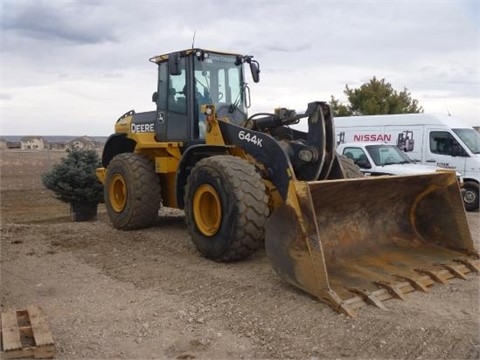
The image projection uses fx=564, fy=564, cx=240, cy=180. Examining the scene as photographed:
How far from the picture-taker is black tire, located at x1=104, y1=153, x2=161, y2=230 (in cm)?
857

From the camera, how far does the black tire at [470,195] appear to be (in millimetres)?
13477

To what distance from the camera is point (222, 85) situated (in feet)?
27.0

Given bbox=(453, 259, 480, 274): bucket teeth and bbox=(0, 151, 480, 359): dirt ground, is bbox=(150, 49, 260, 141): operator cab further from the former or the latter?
bbox=(453, 259, 480, 274): bucket teeth

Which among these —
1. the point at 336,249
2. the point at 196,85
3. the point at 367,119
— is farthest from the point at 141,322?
the point at 367,119

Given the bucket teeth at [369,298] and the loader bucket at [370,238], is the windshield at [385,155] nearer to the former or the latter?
the loader bucket at [370,238]

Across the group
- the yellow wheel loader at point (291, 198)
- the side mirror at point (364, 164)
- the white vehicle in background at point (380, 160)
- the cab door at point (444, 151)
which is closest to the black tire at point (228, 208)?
the yellow wheel loader at point (291, 198)

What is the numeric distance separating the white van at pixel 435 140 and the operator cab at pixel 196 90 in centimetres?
753

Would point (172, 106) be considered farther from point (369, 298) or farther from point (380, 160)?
point (380, 160)

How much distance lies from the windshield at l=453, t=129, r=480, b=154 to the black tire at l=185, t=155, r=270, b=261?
9242mm

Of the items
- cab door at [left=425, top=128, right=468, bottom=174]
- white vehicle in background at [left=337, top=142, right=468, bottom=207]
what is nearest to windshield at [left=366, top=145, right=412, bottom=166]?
white vehicle in background at [left=337, top=142, right=468, bottom=207]

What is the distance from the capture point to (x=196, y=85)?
26.3 feet

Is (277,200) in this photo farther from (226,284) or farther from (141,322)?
(141,322)

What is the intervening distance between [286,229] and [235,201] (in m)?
0.98

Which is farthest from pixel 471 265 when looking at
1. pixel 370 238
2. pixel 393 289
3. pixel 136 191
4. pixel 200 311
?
pixel 136 191
